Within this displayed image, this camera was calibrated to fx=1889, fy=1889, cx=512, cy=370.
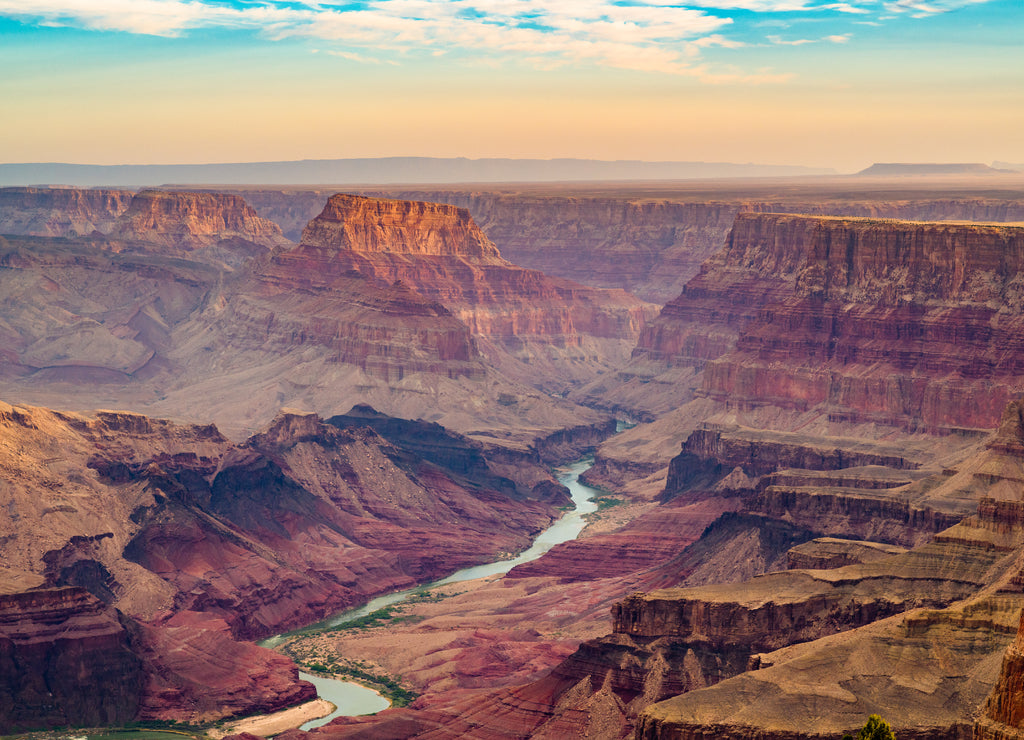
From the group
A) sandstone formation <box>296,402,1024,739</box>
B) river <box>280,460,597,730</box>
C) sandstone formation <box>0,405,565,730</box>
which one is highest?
sandstone formation <box>296,402,1024,739</box>

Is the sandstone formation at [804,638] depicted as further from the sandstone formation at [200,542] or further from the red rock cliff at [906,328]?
the red rock cliff at [906,328]

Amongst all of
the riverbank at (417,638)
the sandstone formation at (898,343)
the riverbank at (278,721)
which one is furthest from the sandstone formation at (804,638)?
the sandstone formation at (898,343)

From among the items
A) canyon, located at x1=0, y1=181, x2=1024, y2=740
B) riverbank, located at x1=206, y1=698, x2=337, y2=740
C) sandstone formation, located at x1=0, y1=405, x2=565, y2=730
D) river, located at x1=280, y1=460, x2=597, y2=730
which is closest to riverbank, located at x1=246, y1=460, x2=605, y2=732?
river, located at x1=280, y1=460, x2=597, y2=730

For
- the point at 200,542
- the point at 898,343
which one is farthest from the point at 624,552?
the point at 898,343

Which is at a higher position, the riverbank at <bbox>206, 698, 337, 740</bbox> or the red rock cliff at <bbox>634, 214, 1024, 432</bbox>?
the red rock cliff at <bbox>634, 214, 1024, 432</bbox>

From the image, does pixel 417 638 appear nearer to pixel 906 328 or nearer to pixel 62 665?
pixel 62 665

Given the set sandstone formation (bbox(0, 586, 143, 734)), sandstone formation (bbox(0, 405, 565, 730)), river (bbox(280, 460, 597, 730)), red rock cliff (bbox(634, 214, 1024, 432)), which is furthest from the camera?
red rock cliff (bbox(634, 214, 1024, 432))

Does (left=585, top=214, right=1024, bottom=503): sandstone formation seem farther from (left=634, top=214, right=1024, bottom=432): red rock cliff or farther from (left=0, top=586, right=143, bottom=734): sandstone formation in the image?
(left=0, top=586, right=143, bottom=734): sandstone formation
